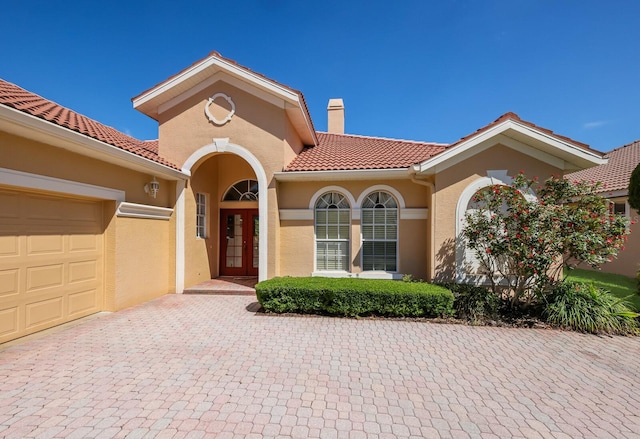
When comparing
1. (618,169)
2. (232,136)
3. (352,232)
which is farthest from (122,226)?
(618,169)

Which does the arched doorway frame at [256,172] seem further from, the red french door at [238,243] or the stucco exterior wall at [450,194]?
the stucco exterior wall at [450,194]

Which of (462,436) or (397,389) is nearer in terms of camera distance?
(462,436)

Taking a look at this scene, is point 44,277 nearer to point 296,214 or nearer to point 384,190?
point 296,214

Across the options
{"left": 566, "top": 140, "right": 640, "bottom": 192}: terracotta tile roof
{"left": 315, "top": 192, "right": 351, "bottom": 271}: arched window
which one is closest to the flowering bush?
{"left": 315, "top": 192, "right": 351, "bottom": 271}: arched window

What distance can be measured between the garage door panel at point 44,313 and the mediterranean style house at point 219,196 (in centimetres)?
2

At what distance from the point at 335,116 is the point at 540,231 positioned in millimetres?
11474

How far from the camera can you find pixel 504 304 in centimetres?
701

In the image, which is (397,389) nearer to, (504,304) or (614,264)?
(504,304)

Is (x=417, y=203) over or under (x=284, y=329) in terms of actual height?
over

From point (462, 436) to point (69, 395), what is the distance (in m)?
4.77

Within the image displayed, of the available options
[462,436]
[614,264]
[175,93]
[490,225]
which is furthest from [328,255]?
[614,264]

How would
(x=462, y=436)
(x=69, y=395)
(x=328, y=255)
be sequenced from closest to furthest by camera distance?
(x=462, y=436) < (x=69, y=395) < (x=328, y=255)

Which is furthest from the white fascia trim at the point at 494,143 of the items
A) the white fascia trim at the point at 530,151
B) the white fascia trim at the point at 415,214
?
the white fascia trim at the point at 415,214

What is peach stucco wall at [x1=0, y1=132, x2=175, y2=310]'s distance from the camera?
5.09m
